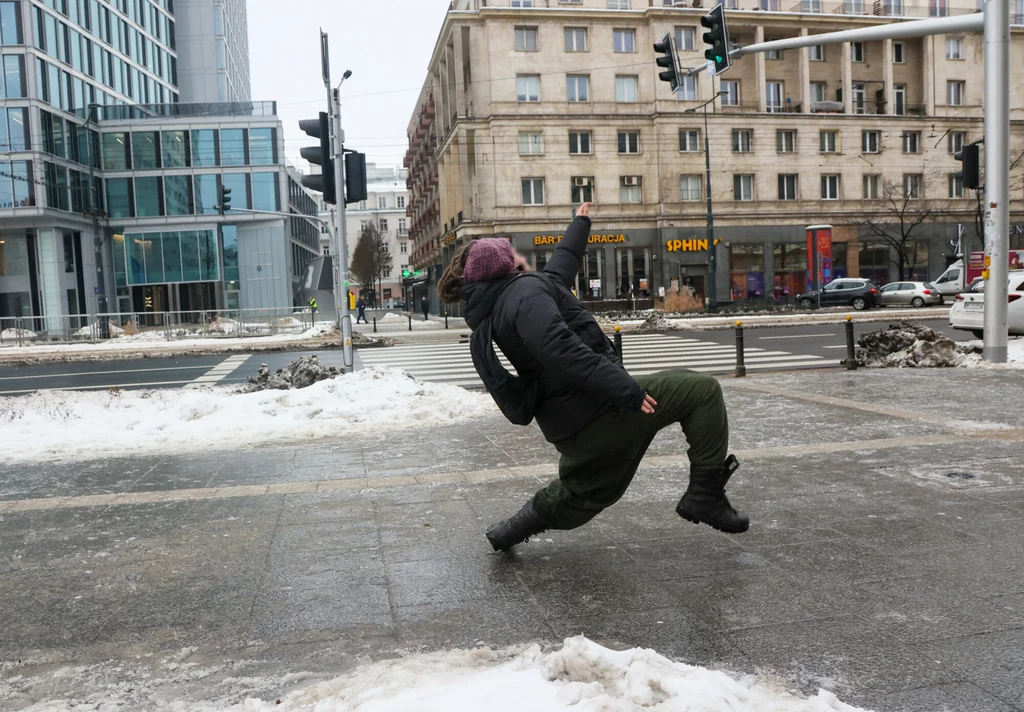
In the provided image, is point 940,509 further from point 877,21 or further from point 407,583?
point 877,21

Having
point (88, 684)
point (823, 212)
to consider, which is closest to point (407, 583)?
point (88, 684)

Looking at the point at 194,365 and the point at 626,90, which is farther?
the point at 626,90

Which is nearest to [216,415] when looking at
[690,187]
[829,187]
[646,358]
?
[646,358]

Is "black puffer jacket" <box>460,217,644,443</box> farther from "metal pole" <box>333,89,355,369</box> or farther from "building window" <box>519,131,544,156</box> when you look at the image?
"building window" <box>519,131,544,156</box>

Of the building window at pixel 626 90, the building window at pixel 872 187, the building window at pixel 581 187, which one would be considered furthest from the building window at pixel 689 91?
the building window at pixel 872 187

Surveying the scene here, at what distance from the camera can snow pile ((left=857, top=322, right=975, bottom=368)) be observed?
12.4 meters

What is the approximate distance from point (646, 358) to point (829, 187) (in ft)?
112

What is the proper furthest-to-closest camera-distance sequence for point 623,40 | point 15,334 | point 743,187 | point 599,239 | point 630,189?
point 743,187 < point 630,189 < point 623,40 < point 599,239 < point 15,334

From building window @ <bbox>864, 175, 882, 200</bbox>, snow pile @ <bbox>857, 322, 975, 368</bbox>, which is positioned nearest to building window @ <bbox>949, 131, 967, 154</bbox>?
building window @ <bbox>864, 175, 882, 200</bbox>

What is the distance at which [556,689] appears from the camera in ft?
8.43

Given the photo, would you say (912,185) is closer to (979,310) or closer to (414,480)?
(979,310)

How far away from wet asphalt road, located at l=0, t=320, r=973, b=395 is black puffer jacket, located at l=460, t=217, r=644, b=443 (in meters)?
12.7

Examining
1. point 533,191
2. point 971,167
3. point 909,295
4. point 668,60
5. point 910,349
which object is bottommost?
point 910,349

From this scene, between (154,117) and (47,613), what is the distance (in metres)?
52.9
